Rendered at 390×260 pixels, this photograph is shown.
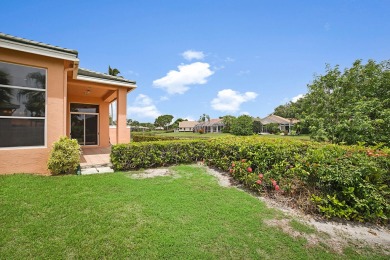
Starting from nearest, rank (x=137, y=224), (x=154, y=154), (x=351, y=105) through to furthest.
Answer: (x=137, y=224)
(x=154, y=154)
(x=351, y=105)

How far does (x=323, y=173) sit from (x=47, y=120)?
29.0 feet

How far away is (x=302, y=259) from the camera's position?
282cm

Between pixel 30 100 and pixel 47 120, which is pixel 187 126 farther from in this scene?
pixel 30 100

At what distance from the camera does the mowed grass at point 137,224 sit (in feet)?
9.43

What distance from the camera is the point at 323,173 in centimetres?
443

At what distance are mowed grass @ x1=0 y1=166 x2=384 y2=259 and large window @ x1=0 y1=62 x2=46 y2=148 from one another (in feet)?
4.98

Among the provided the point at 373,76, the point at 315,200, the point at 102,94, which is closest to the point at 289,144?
the point at 315,200

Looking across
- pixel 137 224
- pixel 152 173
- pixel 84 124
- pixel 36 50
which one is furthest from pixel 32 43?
pixel 84 124

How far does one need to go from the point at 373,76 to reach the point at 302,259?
10.6 m

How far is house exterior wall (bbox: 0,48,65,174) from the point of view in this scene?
248 inches

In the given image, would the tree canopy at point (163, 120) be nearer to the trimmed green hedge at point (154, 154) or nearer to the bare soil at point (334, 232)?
the trimmed green hedge at point (154, 154)

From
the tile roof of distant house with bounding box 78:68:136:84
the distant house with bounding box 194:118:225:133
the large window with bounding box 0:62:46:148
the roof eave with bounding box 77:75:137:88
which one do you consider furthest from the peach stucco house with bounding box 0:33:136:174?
the distant house with bounding box 194:118:225:133

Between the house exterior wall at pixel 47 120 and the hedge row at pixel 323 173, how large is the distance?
6.47 meters

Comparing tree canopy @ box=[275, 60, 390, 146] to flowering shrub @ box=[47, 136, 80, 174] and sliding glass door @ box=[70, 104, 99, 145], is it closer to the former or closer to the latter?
flowering shrub @ box=[47, 136, 80, 174]
